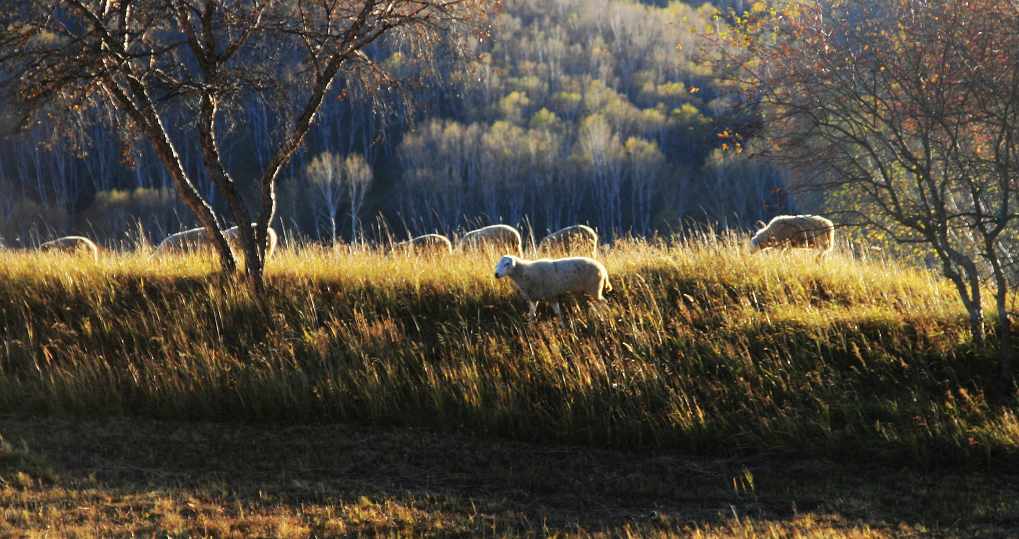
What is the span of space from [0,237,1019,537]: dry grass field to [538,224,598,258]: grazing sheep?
2.51 metres

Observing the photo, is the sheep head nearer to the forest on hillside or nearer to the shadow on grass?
the shadow on grass

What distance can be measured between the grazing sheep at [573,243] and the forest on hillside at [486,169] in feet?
162

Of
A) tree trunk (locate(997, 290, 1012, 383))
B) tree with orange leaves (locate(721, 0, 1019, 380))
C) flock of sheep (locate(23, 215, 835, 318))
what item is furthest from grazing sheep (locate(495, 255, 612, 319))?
tree trunk (locate(997, 290, 1012, 383))

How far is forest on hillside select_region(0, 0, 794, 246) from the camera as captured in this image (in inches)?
2884

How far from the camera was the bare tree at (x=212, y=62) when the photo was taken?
9695 mm

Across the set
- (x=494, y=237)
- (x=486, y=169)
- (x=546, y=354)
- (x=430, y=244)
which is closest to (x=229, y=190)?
(x=546, y=354)

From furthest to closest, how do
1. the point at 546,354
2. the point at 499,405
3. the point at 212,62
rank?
the point at 212,62 < the point at 546,354 < the point at 499,405

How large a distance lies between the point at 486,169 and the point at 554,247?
203 feet

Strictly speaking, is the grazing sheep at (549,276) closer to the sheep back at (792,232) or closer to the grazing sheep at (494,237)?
the sheep back at (792,232)

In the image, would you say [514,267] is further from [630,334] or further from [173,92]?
[173,92]

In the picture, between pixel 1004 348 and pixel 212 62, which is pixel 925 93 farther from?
pixel 212 62

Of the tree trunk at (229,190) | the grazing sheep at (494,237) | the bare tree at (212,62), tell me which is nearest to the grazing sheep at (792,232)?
the grazing sheep at (494,237)

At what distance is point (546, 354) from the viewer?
335 inches

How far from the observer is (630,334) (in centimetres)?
893
